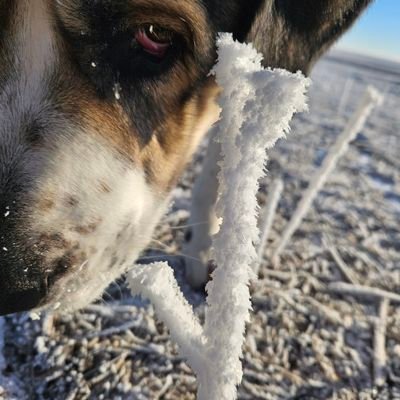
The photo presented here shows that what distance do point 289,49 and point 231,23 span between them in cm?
25

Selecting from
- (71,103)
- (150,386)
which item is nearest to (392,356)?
(150,386)

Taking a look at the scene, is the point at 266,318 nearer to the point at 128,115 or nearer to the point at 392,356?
the point at 392,356

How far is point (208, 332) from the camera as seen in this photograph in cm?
98

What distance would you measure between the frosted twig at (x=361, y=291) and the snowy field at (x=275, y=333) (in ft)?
→ 0.04

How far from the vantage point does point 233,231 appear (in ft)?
3.04

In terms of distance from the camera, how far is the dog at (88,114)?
116 cm

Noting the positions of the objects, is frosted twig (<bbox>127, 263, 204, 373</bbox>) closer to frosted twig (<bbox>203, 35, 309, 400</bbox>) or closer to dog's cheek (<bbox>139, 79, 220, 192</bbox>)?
frosted twig (<bbox>203, 35, 309, 400</bbox>)

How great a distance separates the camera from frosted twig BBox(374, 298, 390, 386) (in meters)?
1.80

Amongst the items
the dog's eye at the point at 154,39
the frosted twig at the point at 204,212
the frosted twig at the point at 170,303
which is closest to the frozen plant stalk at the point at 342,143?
the frosted twig at the point at 204,212

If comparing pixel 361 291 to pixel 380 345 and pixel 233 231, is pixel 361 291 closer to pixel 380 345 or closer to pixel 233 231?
pixel 380 345

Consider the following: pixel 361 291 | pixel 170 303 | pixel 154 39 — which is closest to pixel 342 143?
pixel 361 291

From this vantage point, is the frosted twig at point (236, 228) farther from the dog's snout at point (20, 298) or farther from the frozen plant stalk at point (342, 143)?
the frozen plant stalk at point (342, 143)

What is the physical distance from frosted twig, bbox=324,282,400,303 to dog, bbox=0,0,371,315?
1202mm

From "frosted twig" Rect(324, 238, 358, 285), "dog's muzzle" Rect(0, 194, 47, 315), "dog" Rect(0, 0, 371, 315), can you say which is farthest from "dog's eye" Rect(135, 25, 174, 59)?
"frosted twig" Rect(324, 238, 358, 285)
